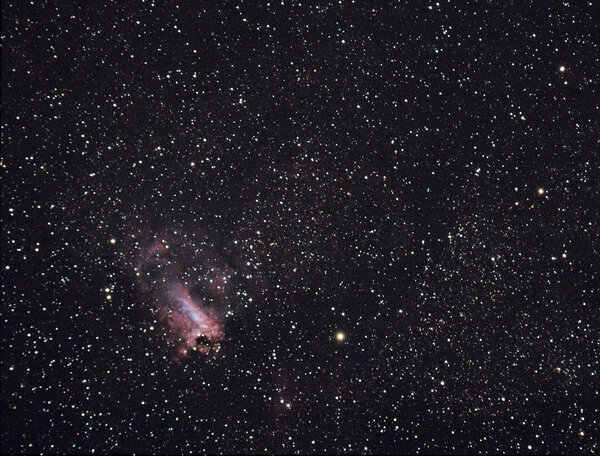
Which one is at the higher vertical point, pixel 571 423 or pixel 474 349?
pixel 474 349

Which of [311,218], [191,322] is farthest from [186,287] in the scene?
[311,218]

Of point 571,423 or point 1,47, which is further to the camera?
point 571,423

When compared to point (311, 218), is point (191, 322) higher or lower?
lower

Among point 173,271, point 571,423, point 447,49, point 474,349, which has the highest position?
point 447,49

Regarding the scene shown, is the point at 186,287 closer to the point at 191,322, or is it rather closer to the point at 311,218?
the point at 191,322

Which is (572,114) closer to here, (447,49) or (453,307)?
(447,49)

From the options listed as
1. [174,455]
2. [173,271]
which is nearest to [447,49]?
[173,271]
